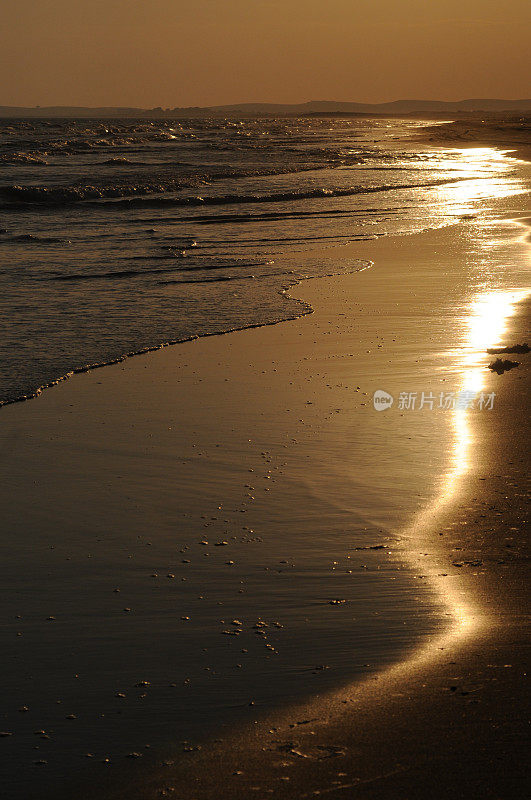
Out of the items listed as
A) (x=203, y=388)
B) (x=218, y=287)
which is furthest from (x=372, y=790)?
(x=218, y=287)

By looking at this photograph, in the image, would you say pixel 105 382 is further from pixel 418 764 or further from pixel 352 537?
pixel 418 764

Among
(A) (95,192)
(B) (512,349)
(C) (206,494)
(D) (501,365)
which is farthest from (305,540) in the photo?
(A) (95,192)

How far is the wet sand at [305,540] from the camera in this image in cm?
323

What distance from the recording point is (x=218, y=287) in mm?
13719

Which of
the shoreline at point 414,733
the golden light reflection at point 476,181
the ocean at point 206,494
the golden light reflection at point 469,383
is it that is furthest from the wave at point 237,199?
the shoreline at point 414,733

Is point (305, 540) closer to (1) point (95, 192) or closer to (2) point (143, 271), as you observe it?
(2) point (143, 271)

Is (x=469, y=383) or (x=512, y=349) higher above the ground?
(x=512, y=349)

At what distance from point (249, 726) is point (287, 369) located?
5603mm

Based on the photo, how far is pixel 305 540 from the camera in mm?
5062

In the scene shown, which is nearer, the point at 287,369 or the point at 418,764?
the point at 418,764

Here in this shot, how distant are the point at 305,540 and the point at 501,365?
4.11 meters

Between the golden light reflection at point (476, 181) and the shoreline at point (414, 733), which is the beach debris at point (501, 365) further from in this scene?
the golden light reflection at point (476, 181)

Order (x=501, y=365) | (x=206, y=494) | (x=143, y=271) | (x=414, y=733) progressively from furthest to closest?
1. (x=143, y=271)
2. (x=501, y=365)
3. (x=206, y=494)
4. (x=414, y=733)

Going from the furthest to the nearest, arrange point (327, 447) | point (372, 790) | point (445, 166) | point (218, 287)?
point (445, 166) < point (218, 287) < point (327, 447) < point (372, 790)
